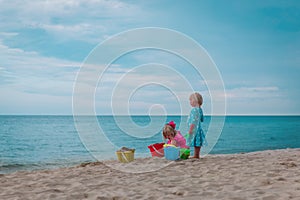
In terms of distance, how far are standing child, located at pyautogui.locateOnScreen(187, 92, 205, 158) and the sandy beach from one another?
921 millimetres

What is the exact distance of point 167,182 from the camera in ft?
20.1

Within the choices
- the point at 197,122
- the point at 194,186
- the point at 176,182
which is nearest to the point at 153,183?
the point at 176,182

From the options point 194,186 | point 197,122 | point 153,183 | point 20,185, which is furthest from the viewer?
point 197,122

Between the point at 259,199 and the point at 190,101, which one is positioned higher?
the point at 190,101

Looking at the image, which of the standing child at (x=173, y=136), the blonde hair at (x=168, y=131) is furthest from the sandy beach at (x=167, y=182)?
the blonde hair at (x=168, y=131)

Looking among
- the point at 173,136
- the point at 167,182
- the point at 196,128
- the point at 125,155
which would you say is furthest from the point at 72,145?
the point at 167,182

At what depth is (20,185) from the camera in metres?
6.48

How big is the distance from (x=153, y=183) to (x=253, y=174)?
1.83 m

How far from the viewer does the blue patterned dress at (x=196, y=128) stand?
29.9 ft

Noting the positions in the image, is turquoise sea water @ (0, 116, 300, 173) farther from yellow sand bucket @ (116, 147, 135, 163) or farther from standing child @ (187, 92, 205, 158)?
yellow sand bucket @ (116, 147, 135, 163)

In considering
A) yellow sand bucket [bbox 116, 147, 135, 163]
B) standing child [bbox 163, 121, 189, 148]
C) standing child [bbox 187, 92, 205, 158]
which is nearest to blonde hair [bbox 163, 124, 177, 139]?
standing child [bbox 163, 121, 189, 148]

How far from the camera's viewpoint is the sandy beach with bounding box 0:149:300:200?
5172 mm

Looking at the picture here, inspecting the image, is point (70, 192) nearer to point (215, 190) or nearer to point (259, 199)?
point (215, 190)

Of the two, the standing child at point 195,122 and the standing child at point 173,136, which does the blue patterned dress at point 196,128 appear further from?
the standing child at point 173,136
